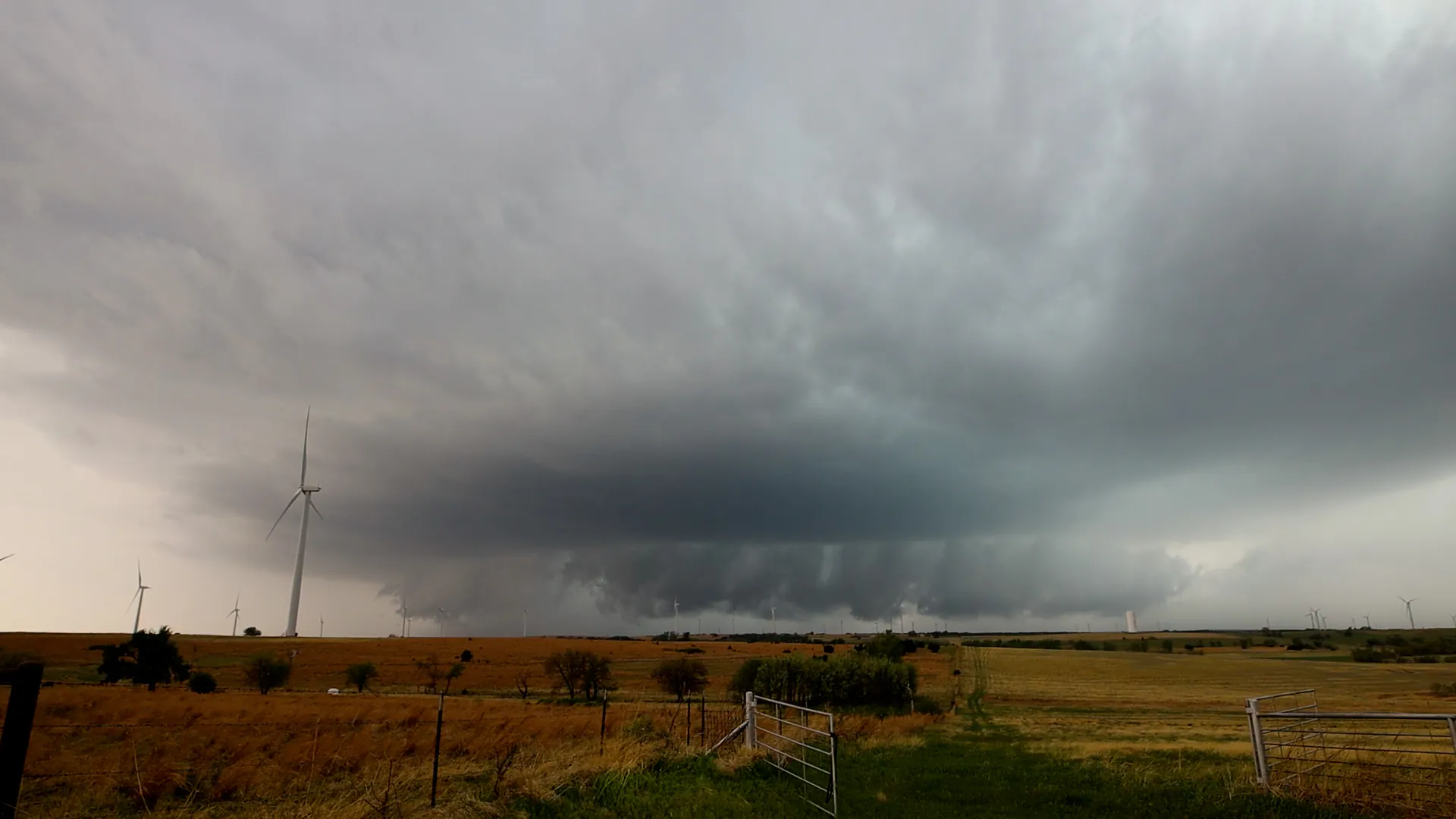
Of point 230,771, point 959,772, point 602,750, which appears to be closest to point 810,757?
point 959,772

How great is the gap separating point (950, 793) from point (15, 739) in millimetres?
19389

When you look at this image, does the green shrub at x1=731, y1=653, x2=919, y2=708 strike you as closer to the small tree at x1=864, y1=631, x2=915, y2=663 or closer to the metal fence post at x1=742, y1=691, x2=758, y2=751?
the small tree at x1=864, y1=631, x2=915, y2=663

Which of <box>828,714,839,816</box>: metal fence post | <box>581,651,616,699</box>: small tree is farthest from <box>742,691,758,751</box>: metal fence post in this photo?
<box>581,651,616,699</box>: small tree

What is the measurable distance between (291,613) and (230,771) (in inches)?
5606

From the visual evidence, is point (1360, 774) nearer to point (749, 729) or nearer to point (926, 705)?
point (749, 729)

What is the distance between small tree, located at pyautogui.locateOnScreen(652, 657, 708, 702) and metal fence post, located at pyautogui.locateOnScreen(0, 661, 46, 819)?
71.5 meters

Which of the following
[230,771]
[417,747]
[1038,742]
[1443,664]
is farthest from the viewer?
[1443,664]

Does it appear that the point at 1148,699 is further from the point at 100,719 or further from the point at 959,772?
the point at 100,719

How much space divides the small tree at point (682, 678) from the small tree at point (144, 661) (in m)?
44.5

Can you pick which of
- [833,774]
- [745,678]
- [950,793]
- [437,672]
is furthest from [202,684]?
[833,774]

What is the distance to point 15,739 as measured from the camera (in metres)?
6.84

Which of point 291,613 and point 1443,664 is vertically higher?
point 291,613

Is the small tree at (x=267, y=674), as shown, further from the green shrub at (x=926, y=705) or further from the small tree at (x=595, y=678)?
the green shrub at (x=926, y=705)

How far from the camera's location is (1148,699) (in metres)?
80.6
